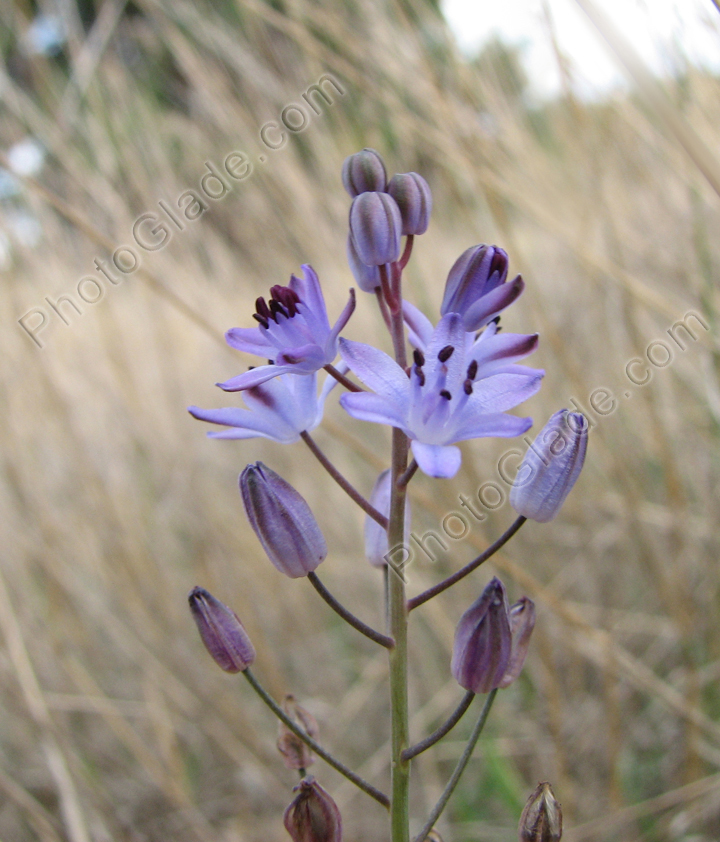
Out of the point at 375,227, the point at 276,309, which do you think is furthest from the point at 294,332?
the point at 375,227

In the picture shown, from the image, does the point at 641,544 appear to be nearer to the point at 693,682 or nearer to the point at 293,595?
→ the point at 693,682

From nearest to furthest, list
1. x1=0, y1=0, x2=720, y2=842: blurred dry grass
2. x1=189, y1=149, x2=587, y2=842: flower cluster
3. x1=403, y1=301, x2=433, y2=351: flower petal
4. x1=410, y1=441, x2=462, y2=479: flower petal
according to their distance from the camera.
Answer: x1=410, y1=441, x2=462, y2=479: flower petal
x1=189, y1=149, x2=587, y2=842: flower cluster
x1=403, y1=301, x2=433, y2=351: flower petal
x1=0, y1=0, x2=720, y2=842: blurred dry grass

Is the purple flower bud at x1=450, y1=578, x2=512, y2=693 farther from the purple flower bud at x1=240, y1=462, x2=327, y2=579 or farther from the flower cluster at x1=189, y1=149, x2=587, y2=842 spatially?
the purple flower bud at x1=240, y1=462, x2=327, y2=579

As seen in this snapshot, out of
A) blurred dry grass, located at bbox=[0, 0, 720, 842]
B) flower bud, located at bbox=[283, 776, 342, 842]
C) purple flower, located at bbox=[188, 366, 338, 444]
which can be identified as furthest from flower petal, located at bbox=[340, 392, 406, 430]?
blurred dry grass, located at bbox=[0, 0, 720, 842]

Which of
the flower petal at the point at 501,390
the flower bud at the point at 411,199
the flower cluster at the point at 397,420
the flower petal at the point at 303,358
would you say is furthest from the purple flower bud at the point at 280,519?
the flower bud at the point at 411,199

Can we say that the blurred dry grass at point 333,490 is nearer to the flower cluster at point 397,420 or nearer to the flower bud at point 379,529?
the flower bud at point 379,529

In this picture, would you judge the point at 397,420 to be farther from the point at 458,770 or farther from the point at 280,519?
the point at 458,770

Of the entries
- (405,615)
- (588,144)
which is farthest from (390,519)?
(588,144)
